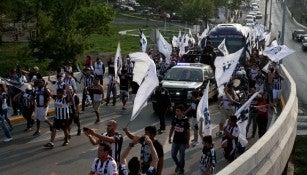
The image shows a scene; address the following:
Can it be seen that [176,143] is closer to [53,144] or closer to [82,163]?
[82,163]

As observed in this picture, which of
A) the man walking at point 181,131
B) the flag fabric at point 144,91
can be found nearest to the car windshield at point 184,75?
the man walking at point 181,131

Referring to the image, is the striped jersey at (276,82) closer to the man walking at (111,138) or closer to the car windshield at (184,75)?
the car windshield at (184,75)

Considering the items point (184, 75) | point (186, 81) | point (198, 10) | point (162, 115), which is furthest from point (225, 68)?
point (198, 10)

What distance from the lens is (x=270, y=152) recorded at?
10883mm

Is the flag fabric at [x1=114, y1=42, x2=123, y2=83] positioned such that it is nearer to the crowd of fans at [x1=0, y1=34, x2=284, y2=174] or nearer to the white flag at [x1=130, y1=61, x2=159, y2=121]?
the crowd of fans at [x1=0, y1=34, x2=284, y2=174]

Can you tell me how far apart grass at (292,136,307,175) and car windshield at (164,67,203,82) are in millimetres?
4882

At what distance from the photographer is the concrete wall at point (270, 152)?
8802 mm

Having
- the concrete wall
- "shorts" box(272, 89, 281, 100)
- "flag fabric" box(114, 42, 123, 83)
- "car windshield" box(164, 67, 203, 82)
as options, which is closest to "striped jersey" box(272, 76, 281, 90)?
"shorts" box(272, 89, 281, 100)

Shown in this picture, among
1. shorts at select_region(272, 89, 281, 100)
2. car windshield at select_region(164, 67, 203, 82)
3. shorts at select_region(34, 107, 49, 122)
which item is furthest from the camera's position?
car windshield at select_region(164, 67, 203, 82)

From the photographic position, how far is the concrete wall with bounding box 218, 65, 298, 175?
347 inches

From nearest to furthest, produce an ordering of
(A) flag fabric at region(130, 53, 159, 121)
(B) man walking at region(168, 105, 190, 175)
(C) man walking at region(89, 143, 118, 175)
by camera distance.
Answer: (C) man walking at region(89, 143, 118, 175) < (A) flag fabric at region(130, 53, 159, 121) < (B) man walking at region(168, 105, 190, 175)

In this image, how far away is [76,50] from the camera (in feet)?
82.0

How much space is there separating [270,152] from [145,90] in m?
2.94

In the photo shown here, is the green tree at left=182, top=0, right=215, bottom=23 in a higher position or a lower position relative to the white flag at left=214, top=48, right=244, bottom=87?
higher
